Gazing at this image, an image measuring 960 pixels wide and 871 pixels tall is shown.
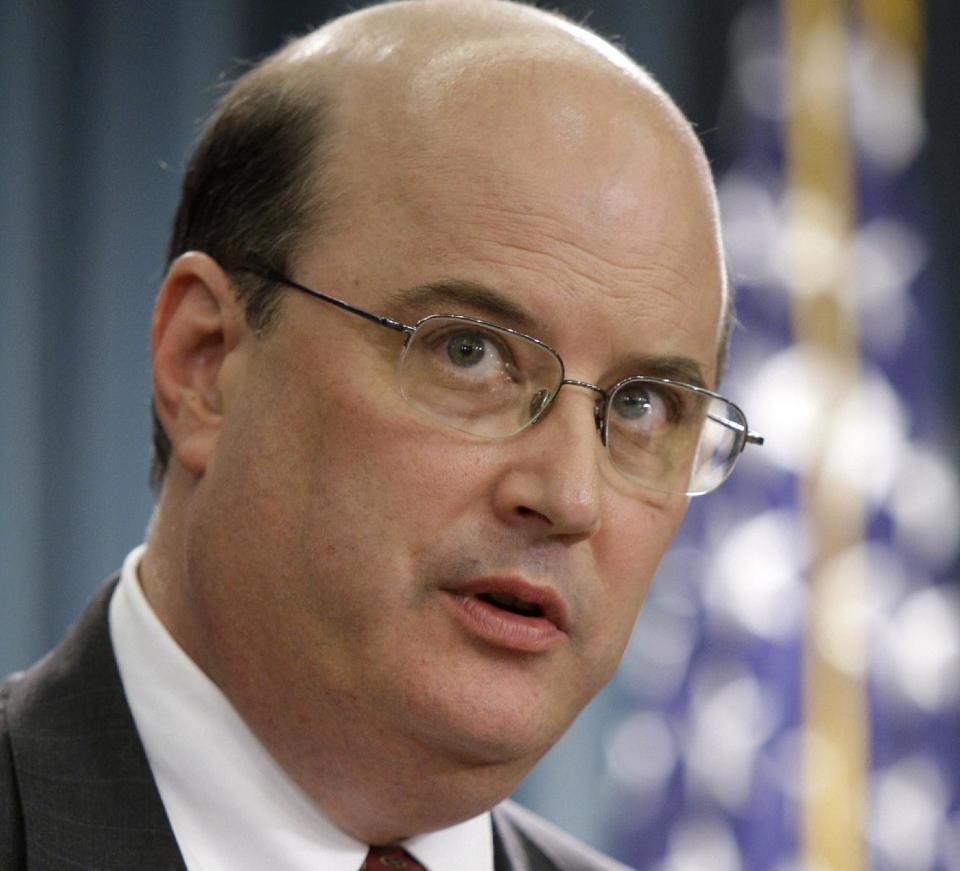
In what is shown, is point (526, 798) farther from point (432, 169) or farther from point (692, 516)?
point (432, 169)

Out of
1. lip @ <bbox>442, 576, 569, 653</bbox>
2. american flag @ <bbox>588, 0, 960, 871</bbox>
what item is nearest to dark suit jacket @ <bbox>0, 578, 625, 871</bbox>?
lip @ <bbox>442, 576, 569, 653</bbox>

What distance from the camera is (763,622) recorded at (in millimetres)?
3469

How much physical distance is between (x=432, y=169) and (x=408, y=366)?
8.5 inches

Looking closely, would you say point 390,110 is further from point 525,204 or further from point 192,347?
point 192,347

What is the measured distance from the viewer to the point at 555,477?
1312mm

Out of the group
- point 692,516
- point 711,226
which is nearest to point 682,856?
point 692,516

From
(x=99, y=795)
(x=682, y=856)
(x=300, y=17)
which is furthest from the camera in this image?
(x=682, y=856)

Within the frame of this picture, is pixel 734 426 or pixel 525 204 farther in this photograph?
pixel 734 426

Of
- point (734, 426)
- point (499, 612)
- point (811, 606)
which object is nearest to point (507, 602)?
point (499, 612)

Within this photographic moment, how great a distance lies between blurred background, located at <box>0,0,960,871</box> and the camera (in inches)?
125

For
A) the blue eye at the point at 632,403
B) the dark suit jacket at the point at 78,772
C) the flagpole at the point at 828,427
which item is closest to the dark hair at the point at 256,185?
the dark suit jacket at the point at 78,772

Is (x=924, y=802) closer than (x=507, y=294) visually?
No

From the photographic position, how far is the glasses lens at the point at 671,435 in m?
1.46

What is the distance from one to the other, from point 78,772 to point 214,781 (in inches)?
5.4
